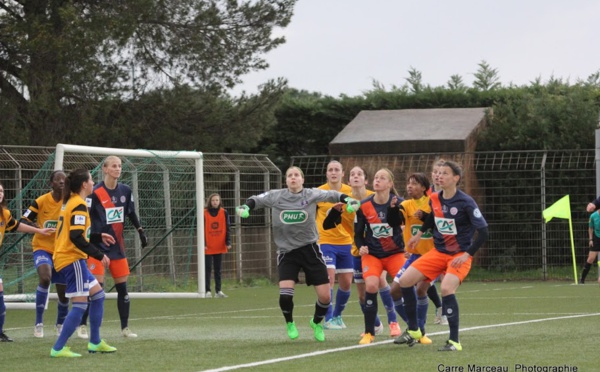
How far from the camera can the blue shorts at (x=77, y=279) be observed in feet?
36.2

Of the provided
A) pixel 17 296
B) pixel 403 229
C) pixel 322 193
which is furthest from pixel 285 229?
pixel 17 296

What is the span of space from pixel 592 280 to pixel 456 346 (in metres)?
16.0

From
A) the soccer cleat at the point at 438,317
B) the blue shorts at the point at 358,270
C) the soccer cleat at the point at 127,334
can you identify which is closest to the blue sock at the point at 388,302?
the blue shorts at the point at 358,270

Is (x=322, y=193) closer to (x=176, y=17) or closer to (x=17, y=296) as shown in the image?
(x=17, y=296)

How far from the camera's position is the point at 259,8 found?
2858 centimetres

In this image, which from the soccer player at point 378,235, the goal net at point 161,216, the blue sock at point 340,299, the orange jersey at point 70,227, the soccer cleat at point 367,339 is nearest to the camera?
the orange jersey at point 70,227

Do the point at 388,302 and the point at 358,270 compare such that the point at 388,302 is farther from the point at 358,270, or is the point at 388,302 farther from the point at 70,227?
the point at 70,227

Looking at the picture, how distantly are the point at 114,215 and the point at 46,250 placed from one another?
3.56ft

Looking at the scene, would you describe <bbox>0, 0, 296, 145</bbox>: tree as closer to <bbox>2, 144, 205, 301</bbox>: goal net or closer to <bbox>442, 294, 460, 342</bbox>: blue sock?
<bbox>2, 144, 205, 301</bbox>: goal net

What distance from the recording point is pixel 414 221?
1323 centimetres

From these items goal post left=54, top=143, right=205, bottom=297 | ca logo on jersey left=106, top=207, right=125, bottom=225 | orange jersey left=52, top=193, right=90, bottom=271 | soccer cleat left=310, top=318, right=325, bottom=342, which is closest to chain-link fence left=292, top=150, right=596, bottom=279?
goal post left=54, top=143, right=205, bottom=297

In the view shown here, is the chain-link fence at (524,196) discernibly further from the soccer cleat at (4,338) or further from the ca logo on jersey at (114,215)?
the soccer cleat at (4,338)

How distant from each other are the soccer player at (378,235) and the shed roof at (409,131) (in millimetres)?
15197

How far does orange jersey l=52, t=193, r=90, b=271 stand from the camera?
36.1 ft
